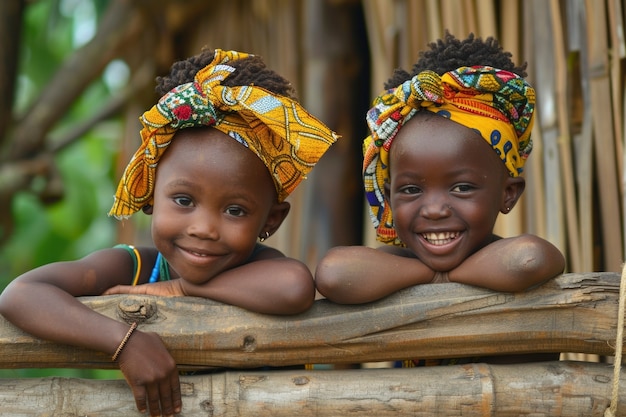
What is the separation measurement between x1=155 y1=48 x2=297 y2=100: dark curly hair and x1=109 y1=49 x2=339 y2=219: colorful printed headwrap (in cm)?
2

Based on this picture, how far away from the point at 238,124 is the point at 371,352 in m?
0.63

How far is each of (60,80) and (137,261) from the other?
8.19 ft

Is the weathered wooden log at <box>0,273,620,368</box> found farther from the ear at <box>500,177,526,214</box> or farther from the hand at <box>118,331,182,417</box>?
the ear at <box>500,177,526,214</box>

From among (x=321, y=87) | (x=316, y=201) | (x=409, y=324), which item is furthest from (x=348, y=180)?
(x=409, y=324)

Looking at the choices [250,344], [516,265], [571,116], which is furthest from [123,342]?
[571,116]

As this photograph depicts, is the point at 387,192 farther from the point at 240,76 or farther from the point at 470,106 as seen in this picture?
the point at 240,76

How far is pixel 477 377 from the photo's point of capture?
182 centimetres

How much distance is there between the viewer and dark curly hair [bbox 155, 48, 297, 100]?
213 centimetres

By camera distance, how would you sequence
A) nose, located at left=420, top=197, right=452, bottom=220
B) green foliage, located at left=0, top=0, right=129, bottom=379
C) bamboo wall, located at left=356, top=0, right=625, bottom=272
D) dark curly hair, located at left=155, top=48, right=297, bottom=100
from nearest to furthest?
1. nose, located at left=420, top=197, right=452, bottom=220
2. dark curly hair, located at left=155, top=48, right=297, bottom=100
3. bamboo wall, located at left=356, top=0, right=625, bottom=272
4. green foliage, located at left=0, top=0, right=129, bottom=379

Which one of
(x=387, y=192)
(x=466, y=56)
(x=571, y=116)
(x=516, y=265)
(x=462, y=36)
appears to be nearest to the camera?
(x=516, y=265)

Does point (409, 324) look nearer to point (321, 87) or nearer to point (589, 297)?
point (589, 297)

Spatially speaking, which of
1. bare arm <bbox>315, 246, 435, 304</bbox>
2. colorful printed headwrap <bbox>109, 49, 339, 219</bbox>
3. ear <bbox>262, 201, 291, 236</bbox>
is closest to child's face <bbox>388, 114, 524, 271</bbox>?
bare arm <bbox>315, 246, 435, 304</bbox>

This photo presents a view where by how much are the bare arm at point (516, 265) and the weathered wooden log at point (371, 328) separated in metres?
0.03

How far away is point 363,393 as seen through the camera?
6.04ft
